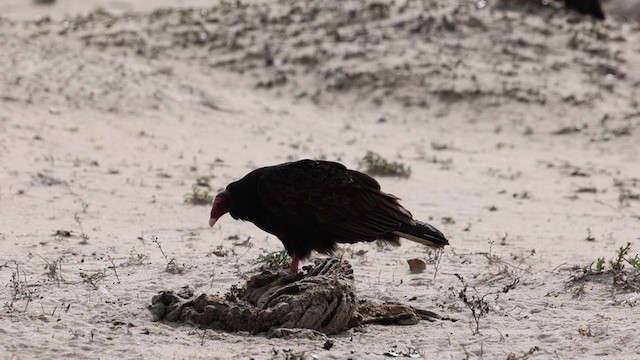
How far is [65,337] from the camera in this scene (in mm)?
5188

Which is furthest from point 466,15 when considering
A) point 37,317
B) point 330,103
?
point 37,317

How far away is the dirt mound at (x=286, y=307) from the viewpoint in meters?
5.50

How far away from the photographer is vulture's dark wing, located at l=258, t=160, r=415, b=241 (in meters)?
5.92

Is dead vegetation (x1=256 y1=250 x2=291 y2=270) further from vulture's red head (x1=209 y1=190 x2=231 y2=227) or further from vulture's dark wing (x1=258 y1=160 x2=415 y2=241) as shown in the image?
vulture's dark wing (x1=258 y1=160 x2=415 y2=241)

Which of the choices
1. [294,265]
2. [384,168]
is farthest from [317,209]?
[384,168]

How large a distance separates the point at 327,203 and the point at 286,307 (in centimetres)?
79

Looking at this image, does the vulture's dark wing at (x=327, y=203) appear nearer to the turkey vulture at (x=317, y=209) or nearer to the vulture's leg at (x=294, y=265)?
the turkey vulture at (x=317, y=209)

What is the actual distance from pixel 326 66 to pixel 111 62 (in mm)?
3637

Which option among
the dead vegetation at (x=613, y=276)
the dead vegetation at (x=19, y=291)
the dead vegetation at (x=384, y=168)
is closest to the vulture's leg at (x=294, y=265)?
the dead vegetation at (x=19, y=291)

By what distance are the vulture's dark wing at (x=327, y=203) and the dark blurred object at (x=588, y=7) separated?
14107 mm

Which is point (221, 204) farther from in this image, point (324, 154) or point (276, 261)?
point (324, 154)

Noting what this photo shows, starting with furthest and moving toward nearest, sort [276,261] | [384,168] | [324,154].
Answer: [324,154] → [384,168] → [276,261]

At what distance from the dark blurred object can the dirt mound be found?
14.4 m

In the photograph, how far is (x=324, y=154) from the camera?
40.4 ft
